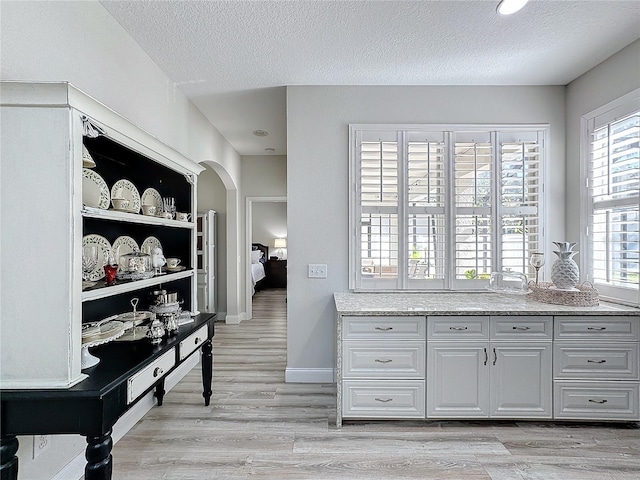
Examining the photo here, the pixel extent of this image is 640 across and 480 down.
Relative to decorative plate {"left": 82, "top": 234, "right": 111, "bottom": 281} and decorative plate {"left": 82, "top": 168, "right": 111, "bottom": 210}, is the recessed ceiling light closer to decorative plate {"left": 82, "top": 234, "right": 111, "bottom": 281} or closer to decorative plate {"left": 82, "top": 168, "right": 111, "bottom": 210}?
decorative plate {"left": 82, "top": 168, "right": 111, "bottom": 210}

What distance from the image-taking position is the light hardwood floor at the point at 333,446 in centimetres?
187

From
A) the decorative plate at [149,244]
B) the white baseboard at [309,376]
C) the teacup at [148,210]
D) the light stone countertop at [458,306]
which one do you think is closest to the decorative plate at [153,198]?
the decorative plate at [149,244]

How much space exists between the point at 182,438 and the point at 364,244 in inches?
→ 81.1

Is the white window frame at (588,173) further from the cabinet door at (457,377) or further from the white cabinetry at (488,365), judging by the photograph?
the cabinet door at (457,377)

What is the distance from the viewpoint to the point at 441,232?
297cm

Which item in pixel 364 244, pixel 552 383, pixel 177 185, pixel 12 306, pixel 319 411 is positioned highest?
pixel 177 185

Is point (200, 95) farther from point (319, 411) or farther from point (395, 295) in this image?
point (319, 411)

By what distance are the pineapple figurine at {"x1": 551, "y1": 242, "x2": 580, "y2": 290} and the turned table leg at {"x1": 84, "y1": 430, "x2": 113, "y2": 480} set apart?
10.0ft

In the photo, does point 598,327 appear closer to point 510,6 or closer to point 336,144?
point 510,6

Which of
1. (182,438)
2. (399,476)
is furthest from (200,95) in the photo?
(399,476)

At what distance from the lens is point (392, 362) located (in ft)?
7.55

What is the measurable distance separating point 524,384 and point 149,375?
8.11 feet

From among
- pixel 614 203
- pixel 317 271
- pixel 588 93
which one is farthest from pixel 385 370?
pixel 588 93

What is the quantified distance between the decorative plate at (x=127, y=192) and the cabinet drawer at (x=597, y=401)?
3.25 meters
